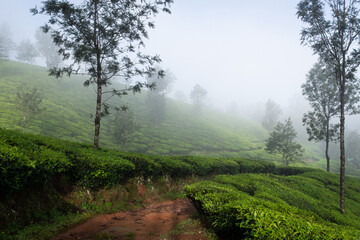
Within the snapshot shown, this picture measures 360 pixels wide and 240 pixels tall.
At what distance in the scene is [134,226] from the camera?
5.93 meters

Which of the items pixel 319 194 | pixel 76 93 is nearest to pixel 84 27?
pixel 319 194

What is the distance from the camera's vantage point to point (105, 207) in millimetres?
6918

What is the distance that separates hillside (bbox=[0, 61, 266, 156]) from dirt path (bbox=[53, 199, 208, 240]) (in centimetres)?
2395

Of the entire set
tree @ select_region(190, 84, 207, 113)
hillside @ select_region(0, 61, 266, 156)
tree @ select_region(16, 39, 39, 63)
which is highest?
tree @ select_region(16, 39, 39, 63)

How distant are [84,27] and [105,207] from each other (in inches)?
448

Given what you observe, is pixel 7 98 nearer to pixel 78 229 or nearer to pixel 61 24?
pixel 61 24

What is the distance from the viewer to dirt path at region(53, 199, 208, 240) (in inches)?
199

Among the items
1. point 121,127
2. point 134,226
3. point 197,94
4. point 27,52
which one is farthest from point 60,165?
point 27,52

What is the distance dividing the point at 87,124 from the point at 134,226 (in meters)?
45.0

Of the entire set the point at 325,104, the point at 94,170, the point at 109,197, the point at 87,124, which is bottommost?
the point at 87,124

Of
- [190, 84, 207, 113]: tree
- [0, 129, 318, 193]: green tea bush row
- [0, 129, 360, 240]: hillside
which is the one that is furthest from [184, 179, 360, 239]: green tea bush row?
[190, 84, 207, 113]: tree

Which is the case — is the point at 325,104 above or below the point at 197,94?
below

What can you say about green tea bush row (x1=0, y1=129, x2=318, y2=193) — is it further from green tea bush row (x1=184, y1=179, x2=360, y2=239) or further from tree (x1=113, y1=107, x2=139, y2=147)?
tree (x1=113, y1=107, x2=139, y2=147)

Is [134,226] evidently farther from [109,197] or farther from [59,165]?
[59,165]
